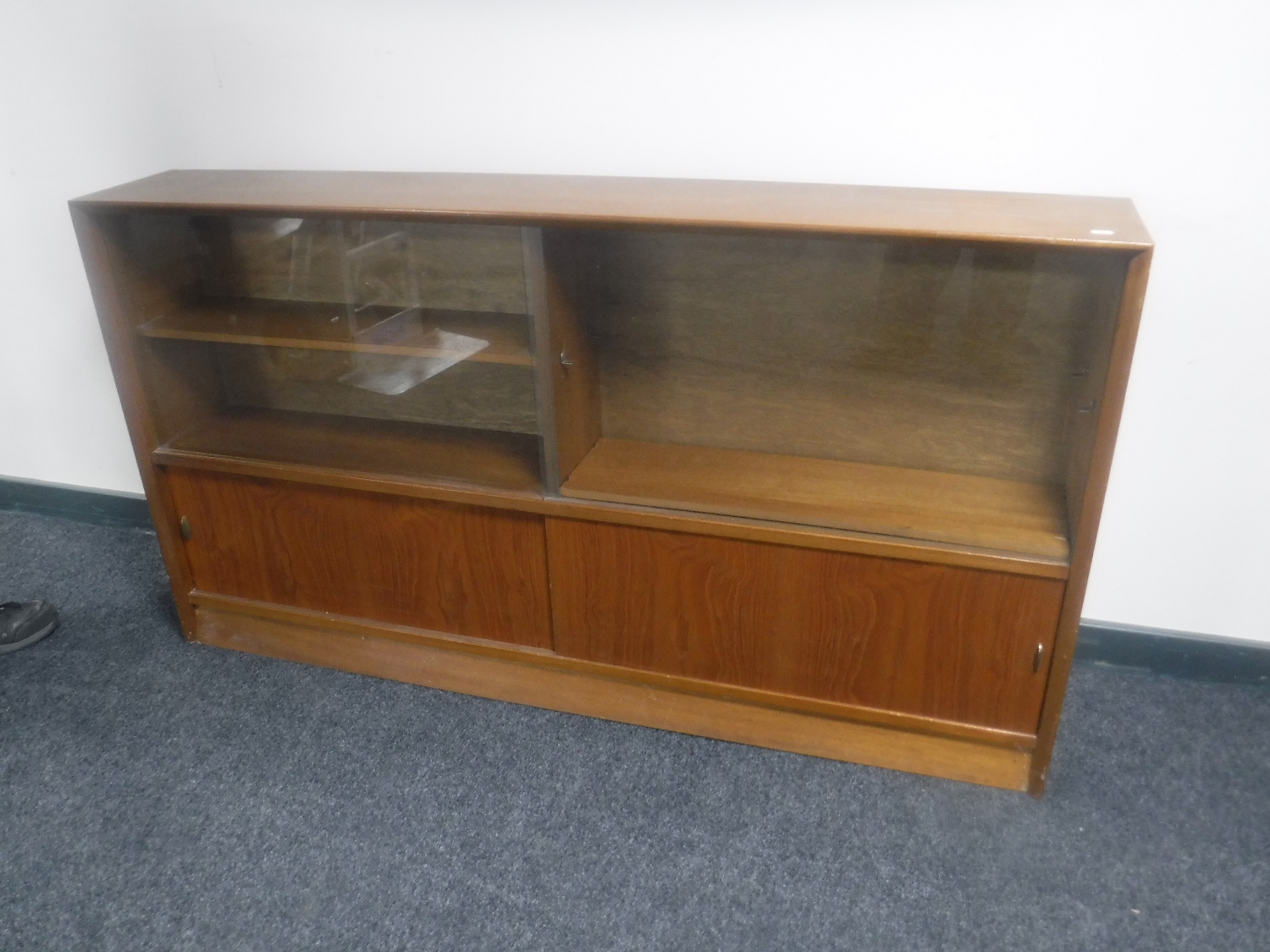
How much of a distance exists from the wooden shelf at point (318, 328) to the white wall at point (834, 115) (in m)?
0.24

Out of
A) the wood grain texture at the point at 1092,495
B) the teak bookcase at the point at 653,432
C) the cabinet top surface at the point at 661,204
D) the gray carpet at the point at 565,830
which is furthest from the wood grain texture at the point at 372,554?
the wood grain texture at the point at 1092,495

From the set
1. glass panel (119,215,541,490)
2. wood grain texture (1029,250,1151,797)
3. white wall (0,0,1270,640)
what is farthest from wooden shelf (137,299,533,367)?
wood grain texture (1029,250,1151,797)

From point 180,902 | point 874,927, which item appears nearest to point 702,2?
point 874,927

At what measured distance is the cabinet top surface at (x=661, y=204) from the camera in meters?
1.01

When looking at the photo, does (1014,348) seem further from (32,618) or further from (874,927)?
(32,618)

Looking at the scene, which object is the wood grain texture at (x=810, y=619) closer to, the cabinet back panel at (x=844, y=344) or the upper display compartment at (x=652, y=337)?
the upper display compartment at (x=652, y=337)

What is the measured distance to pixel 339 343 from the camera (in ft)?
4.35

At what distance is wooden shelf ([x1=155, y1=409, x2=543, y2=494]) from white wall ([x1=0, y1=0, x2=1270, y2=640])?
0.38 m

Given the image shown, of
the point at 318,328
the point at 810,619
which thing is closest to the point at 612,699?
the point at 810,619

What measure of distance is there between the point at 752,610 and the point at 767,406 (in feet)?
0.92

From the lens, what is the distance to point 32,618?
1598 mm

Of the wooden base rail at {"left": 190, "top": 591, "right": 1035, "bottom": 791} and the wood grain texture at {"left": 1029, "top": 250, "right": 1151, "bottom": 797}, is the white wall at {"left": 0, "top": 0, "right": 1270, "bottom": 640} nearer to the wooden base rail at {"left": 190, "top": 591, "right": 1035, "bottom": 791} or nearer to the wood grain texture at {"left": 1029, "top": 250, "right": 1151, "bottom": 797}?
the wood grain texture at {"left": 1029, "top": 250, "right": 1151, "bottom": 797}

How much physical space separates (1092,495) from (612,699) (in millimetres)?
698

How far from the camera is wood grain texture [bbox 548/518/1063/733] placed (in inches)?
46.8
